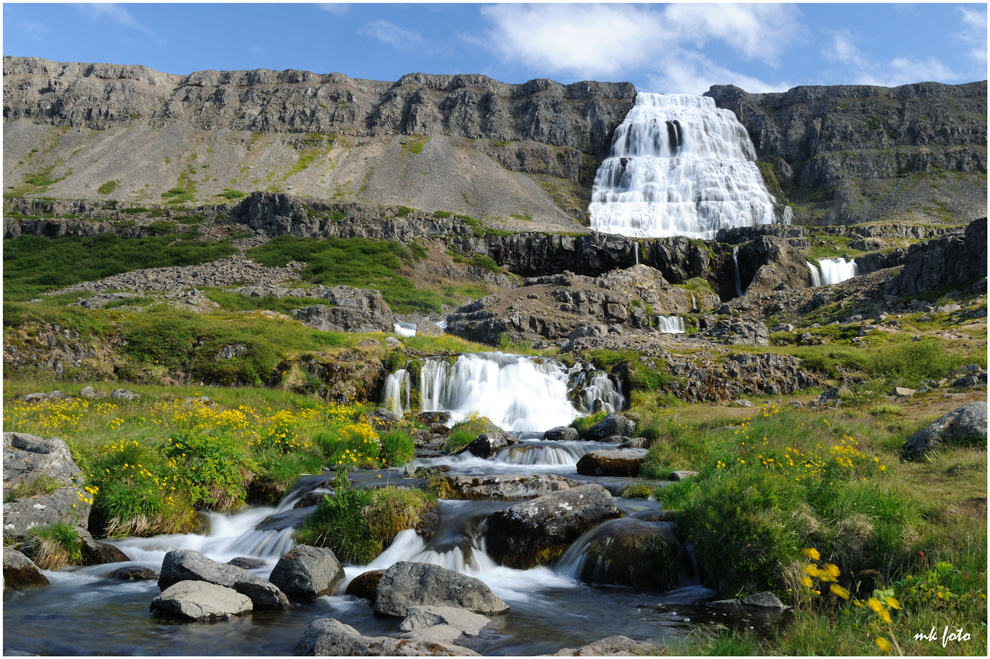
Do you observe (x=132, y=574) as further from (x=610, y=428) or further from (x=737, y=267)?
(x=737, y=267)

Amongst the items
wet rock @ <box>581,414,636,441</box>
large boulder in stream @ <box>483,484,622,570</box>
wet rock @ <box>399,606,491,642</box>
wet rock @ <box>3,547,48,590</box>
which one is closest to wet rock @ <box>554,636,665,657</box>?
wet rock @ <box>399,606,491,642</box>

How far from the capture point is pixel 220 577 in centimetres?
818

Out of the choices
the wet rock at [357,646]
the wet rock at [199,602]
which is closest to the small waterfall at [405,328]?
the wet rock at [199,602]

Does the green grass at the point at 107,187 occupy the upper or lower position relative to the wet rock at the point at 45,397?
upper

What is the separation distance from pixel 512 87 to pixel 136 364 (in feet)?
520

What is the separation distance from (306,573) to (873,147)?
15829cm

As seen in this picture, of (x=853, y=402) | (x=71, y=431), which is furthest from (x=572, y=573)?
(x=853, y=402)

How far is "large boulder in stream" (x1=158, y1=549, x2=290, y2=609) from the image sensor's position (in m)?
7.97

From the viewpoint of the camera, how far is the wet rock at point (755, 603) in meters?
7.41

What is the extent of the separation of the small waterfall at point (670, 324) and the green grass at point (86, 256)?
58.1 metres

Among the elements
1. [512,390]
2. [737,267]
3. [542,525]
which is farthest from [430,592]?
[737,267]

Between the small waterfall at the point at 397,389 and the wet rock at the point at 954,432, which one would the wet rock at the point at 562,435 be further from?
the wet rock at the point at 954,432

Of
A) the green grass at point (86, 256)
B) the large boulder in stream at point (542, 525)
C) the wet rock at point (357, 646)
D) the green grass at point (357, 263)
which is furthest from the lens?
the green grass at point (86, 256)

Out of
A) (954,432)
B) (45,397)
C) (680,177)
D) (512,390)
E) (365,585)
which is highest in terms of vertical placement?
(680,177)
